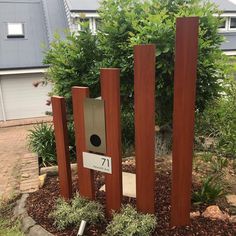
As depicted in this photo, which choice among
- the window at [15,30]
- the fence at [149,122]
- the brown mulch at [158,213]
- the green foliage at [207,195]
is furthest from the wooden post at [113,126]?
the window at [15,30]

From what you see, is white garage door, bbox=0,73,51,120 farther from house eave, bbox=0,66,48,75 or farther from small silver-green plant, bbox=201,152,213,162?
small silver-green plant, bbox=201,152,213,162

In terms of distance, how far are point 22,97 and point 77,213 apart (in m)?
11.8

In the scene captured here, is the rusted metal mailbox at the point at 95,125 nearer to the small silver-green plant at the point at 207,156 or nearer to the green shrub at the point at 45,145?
the small silver-green plant at the point at 207,156

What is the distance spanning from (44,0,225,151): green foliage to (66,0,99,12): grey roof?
895cm

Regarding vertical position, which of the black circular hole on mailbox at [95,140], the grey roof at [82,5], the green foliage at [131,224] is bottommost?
the green foliage at [131,224]

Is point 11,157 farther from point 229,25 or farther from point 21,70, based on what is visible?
point 229,25

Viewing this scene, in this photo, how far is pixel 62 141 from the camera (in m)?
3.33

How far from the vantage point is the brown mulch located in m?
2.86

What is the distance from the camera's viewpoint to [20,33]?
45.8 ft

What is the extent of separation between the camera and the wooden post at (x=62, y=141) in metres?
3.26

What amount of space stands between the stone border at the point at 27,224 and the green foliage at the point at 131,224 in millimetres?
702

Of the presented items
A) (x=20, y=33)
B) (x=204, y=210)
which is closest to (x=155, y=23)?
(x=204, y=210)

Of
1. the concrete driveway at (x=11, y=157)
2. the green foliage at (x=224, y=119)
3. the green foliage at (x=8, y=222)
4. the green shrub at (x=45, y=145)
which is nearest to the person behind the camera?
the green foliage at (x=8, y=222)

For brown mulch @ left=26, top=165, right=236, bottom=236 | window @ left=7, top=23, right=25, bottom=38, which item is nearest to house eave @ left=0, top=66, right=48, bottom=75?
window @ left=7, top=23, right=25, bottom=38
